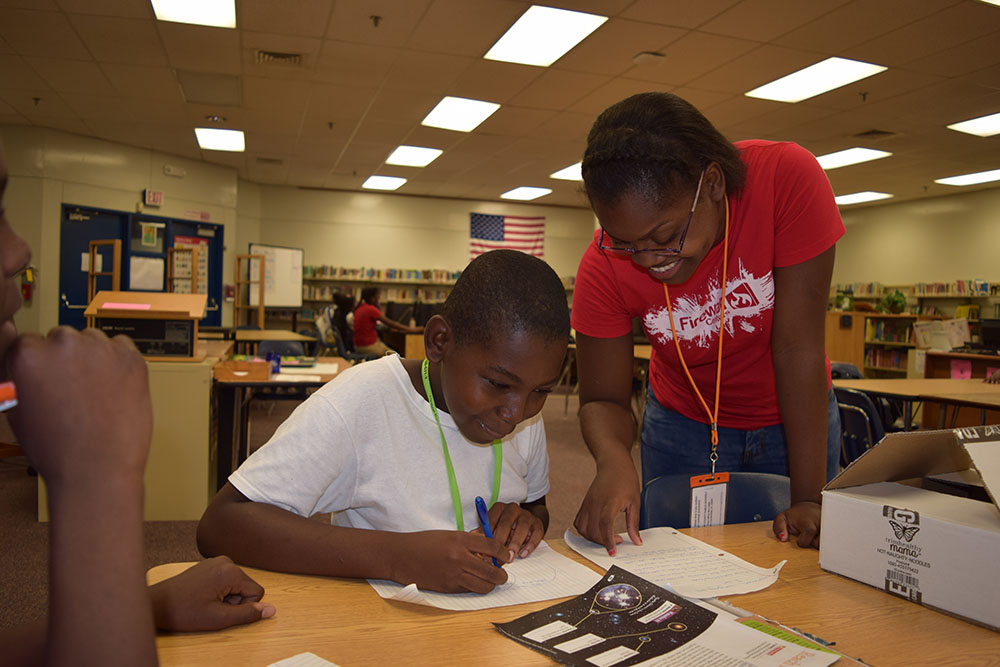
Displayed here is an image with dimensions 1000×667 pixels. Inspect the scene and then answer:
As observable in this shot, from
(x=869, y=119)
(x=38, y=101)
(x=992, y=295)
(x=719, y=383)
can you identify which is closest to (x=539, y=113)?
(x=869, y=119)

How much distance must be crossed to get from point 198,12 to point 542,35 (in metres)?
2.37

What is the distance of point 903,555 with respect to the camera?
3.28 feet

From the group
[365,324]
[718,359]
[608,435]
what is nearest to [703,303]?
[718,359]

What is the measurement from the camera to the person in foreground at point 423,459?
0.98 metres

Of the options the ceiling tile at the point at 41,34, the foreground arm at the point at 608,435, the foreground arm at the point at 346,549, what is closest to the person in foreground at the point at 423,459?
the foreground arm at the point at 346,549

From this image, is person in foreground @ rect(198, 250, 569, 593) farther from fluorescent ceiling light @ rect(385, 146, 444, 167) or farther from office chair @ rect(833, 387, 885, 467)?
fluorescent ceiling light @ rect(385, 146, 444, 167)

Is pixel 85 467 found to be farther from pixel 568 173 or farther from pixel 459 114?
pixel 568 173

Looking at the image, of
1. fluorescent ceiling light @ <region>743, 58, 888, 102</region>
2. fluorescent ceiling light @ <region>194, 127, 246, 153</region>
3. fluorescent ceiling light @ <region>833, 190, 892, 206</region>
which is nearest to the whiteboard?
fluorescent ceiling light @ <region>194, 127, 246, 153</region>

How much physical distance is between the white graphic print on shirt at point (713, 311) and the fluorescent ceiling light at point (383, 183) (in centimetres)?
936

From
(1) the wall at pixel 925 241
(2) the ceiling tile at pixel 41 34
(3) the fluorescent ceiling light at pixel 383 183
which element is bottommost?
(1) the wall at pixel 925 241

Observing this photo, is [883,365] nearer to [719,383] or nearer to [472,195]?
[472,195]

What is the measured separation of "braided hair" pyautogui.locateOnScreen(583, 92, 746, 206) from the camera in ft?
3.92

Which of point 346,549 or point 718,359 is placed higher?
point 718,359

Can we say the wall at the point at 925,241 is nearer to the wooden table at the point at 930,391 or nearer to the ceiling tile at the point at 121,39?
the wooden table at the point at 930,391
